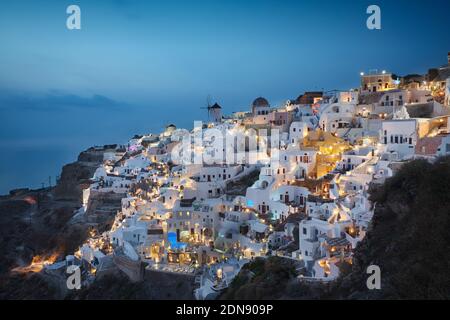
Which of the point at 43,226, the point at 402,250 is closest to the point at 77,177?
the point at 43,226

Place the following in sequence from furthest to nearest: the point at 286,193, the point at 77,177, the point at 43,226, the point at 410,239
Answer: the point at 77,177 < the point at 43,226 < the point at 286,193 < the point at 410,239

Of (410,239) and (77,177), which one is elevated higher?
(410,239)

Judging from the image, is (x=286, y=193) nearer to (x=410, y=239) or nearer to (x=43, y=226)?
(x=410, y=239)

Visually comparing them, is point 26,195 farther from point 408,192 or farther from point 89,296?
point 408,192

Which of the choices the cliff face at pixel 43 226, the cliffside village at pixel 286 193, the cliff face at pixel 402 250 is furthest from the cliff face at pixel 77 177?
the cliff face at pixel 402 250

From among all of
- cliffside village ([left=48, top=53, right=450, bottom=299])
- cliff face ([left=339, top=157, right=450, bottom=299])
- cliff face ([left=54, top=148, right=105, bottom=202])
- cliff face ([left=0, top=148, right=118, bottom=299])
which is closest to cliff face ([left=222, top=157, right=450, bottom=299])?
cliff face ([left=339, top=157, right=450, bottom=299])

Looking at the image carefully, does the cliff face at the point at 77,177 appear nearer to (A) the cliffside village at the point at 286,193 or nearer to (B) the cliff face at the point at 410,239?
(A) the cliffside village at the point at 286,193

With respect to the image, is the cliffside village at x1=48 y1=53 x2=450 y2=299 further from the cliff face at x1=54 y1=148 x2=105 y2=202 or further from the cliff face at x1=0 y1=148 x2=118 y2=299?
the cliff face at x1=54 y1=148 x2=105 y2=202

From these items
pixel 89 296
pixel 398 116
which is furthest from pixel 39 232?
pixel 398 116

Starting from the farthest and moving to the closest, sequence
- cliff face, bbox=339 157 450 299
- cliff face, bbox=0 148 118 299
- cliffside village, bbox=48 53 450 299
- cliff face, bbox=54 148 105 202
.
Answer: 1. cliff face, bbox=54 148 105 202
2. cliff face, bbox=0 148 118 299
3. cliffside village, bbox=48 53 450 299
4. cliff face, bbox=339 157 450 299
